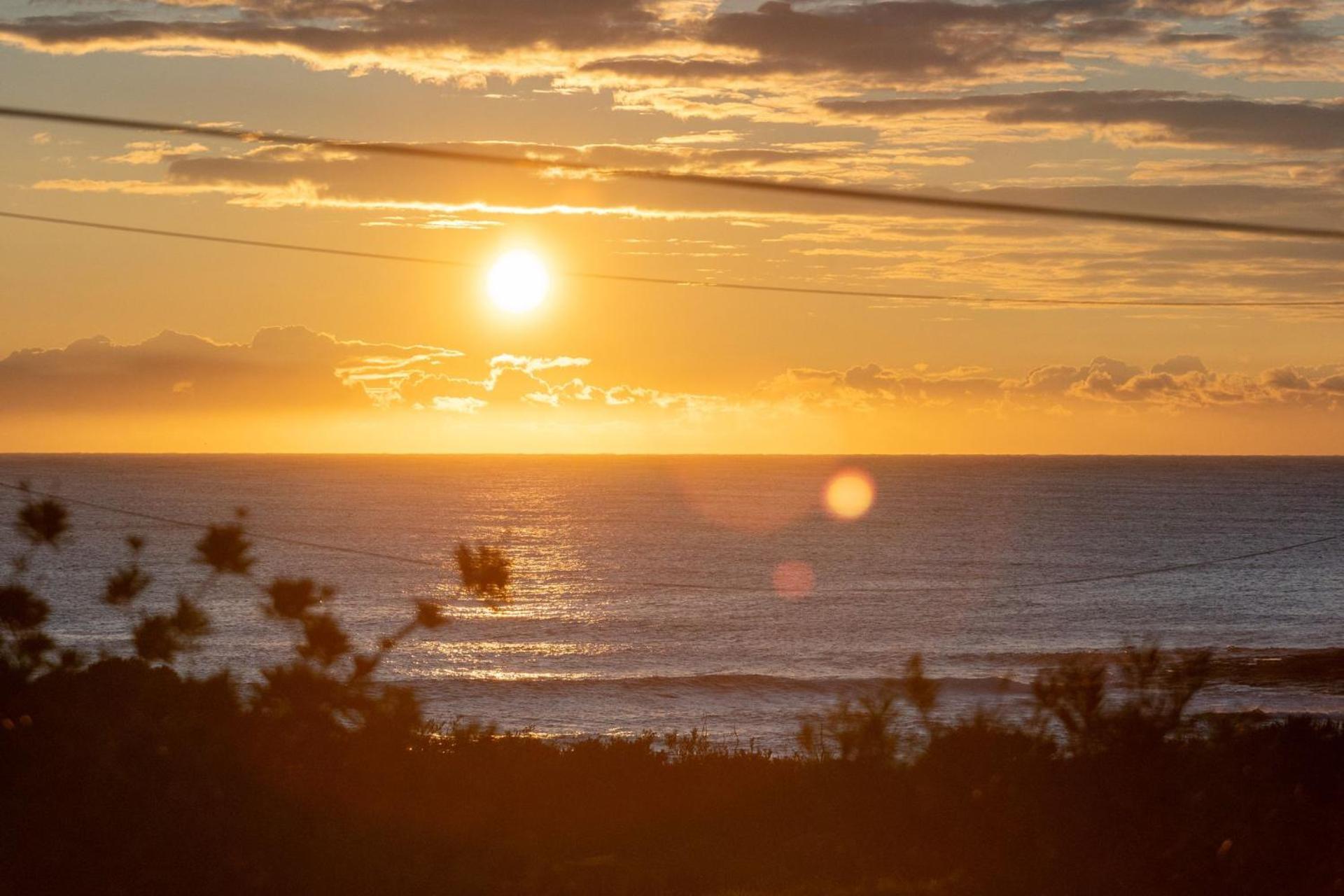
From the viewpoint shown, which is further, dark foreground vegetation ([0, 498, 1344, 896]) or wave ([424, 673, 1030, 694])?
wave ([424, 673, 1030, 694])

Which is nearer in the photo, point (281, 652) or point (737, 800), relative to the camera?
point (737, 800)

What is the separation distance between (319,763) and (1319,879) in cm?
→ 810

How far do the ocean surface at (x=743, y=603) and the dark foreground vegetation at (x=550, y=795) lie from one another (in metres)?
1.89

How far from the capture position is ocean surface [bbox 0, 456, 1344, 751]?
4400 centimetres

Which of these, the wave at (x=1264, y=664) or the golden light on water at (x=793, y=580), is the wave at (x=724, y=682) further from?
the golden light on water at (x=793, y=580)

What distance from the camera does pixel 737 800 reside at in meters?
13.6

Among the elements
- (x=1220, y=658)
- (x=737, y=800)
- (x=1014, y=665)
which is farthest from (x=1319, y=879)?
(x=1220, y=658)

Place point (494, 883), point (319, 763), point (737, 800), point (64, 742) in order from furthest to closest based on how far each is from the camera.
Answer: point (737, 800) → point (319, 763) → point (64, 742) → point (494, 883)

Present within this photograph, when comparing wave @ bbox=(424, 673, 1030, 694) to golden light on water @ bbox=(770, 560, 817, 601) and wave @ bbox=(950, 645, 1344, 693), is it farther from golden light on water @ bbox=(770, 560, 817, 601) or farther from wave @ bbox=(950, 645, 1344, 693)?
golden light on water @ bbox=(770, 560, 817, 601)

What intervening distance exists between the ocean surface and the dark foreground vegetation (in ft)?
6.19

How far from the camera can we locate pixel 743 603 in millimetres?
69750

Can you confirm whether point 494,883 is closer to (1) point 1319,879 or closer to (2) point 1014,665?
(1) point 1319,879

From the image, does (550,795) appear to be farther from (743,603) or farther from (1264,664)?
(743,603)

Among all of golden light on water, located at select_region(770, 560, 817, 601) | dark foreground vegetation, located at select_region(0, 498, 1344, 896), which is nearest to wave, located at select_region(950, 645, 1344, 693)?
golden light on water, located at select_region(770, 560, 817, 601)
